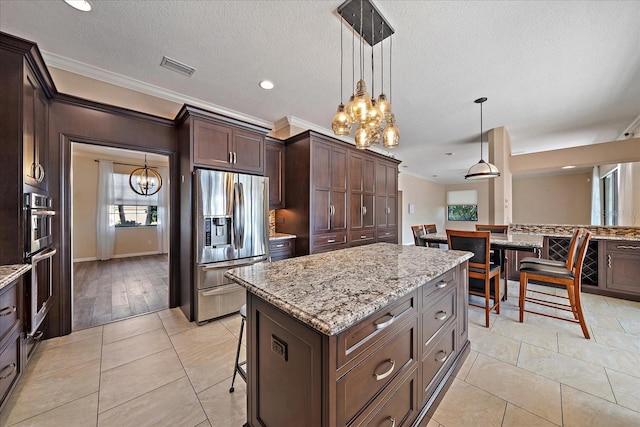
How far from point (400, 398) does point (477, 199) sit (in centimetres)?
1085

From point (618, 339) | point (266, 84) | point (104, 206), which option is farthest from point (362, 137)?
point (104, 206)

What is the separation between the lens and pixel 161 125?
2881mm

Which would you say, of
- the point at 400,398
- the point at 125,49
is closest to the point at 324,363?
the point at 400,398

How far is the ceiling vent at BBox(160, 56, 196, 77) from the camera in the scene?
2.36m

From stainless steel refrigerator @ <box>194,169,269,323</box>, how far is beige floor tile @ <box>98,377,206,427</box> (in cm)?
101

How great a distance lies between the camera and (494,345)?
85.9 inches

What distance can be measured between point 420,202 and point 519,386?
7.86m

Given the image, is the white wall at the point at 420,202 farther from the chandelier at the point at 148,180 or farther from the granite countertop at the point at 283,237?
the chandelier at the point at 148,180

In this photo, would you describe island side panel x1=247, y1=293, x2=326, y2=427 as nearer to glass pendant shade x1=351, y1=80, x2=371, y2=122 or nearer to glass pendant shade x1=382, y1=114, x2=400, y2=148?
glass pendant shade x1=351, y1=80, x2=371, y2=122

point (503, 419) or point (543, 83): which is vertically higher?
point (543, 83)

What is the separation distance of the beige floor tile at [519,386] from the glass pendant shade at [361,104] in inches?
81.0

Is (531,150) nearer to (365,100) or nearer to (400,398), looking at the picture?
(365,100)

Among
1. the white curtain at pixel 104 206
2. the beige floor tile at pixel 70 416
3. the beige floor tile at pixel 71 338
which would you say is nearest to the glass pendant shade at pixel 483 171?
the beige floor tile at pixel 70 416

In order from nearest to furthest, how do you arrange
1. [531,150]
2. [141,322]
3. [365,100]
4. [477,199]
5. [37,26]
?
1. [365,100]
2. [37,26]
3. [141,322]
4. [531,150]
5. [477,199]
